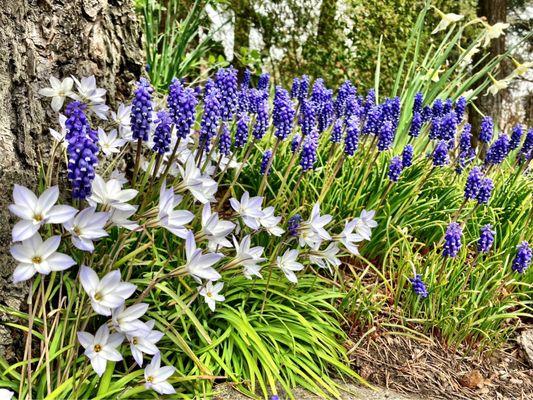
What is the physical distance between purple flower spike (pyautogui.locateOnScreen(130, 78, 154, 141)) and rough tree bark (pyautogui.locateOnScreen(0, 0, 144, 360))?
1.53 feet

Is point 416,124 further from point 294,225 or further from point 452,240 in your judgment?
point 294,225

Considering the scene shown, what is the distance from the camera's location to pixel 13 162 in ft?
7.20

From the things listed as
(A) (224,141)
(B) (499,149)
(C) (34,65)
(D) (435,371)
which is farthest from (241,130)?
(B) (499,149)

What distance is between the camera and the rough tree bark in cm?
216

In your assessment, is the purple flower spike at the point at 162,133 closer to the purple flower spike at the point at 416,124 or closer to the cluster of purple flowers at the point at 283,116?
the cluster of purple flowers at the point at 283,116

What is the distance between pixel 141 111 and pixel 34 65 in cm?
55

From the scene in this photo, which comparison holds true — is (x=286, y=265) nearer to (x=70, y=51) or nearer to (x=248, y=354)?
(x=248, y=354)

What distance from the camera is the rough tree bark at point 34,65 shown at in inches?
85.0

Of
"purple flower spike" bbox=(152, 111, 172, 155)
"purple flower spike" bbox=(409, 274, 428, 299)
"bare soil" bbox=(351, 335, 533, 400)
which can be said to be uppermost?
"purple flower spike" bbox=(152, 111, 172, 155)

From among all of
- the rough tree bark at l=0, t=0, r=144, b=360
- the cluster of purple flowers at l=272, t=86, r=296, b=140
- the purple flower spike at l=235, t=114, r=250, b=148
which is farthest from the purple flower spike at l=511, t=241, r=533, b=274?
the rough tree bark at l=0, t=0, r=144, b=360

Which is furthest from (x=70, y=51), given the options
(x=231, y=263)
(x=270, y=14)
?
(x=270, y=14)

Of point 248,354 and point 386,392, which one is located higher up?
point 248,354

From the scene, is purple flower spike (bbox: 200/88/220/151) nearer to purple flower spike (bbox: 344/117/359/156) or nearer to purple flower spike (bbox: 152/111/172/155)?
purple flower spike (bbox: 152/111/172/155)

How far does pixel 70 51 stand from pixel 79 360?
1.29 metres
